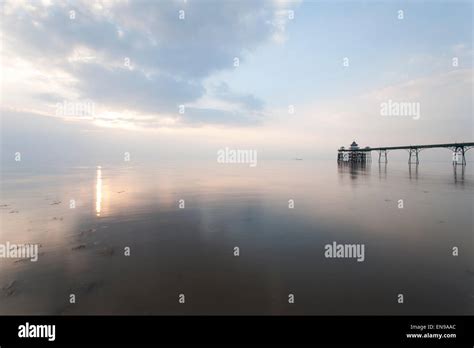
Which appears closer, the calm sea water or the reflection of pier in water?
the calm sea water

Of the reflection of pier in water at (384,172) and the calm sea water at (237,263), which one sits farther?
the reflection of pier in water at (384,172)

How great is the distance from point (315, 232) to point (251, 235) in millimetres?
3863

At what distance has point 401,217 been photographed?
52.2 feet

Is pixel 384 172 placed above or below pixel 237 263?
above

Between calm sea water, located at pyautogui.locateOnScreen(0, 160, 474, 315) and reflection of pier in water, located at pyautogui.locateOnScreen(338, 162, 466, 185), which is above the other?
reflection of pier in water, located at pyautogui.locateOnScreen(338, 162, 466, 185)

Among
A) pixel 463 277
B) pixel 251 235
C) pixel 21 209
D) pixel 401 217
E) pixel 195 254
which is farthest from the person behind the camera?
pixel 21 209

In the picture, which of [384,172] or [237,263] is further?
[384,172]

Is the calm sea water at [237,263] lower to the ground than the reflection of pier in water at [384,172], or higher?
lower
